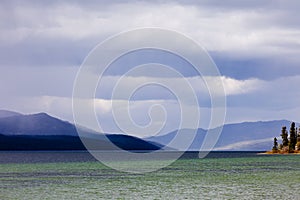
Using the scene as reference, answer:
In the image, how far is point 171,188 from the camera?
8475 centimetres

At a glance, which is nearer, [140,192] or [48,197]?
[48,197]

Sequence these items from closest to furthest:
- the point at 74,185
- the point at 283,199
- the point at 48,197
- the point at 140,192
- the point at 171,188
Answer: the point at 283,199
the point at 48,197
the point at 140,192
the point at 171,188
the point at 74,185

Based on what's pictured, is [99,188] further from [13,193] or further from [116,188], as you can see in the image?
[13,193]

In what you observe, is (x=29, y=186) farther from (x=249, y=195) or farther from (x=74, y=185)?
(x=249, y=195)

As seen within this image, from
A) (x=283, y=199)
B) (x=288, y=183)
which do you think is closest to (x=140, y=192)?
(x=283, y=199)

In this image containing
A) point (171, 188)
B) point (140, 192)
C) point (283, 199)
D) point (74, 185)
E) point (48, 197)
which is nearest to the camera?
point (283, 199)

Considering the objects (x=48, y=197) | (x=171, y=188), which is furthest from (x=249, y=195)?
(x=48, y=197)

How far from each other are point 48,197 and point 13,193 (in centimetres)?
735

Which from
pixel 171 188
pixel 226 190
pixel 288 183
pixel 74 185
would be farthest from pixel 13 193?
pixel 288 183

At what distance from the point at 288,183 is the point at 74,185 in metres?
32.5

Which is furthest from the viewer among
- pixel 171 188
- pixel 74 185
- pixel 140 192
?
pixel 74 185

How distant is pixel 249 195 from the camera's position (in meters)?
74.6

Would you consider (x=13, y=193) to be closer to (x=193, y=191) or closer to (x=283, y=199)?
(x=193, y=191)

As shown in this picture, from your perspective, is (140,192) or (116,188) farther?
(116,188)
